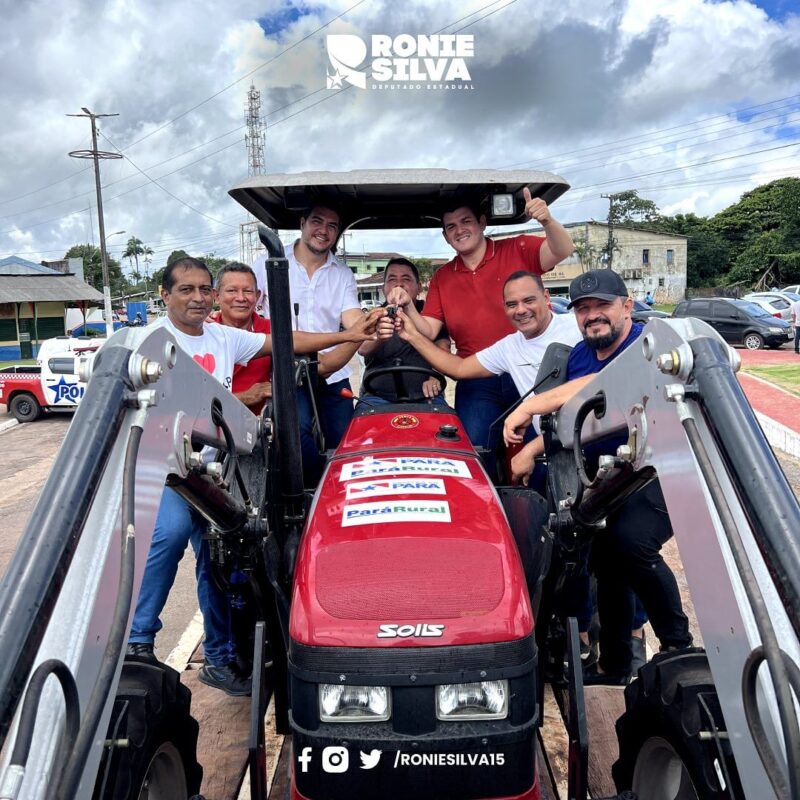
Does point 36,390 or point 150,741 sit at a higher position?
point 150,741

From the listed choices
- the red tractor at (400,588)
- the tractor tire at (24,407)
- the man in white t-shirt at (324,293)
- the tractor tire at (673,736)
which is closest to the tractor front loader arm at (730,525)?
the red tractor at (400,588)

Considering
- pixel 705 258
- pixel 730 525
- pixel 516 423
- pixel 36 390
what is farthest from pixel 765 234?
pixel 730 525

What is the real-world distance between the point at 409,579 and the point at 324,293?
2459 millimetres

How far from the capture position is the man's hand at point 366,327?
3473 mm

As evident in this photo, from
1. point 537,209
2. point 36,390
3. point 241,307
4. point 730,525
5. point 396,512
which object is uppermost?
point 537,209

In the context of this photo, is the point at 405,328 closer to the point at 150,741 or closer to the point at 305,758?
the point at 305,758

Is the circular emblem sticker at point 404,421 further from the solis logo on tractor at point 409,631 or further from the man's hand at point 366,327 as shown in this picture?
the solis logo on tractor at point 409,631

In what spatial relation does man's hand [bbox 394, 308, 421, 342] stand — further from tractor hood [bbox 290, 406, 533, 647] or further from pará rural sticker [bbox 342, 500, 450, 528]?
pará rural sticker [bbox 342, 500, 450, 528]

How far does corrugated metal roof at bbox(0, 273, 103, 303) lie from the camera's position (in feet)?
103

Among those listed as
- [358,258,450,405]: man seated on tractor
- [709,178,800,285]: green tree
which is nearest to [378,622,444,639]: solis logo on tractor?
[358,258,450,405]: man seated on tractor

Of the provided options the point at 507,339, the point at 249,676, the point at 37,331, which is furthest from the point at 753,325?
the point at 37,331

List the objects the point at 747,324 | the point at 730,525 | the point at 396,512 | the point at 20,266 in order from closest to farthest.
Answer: the point at 730,525 < the point at 396,512 < the point at 747,324 < the point at 20,266

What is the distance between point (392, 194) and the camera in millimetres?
4289

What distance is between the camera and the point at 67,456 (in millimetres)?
1475
